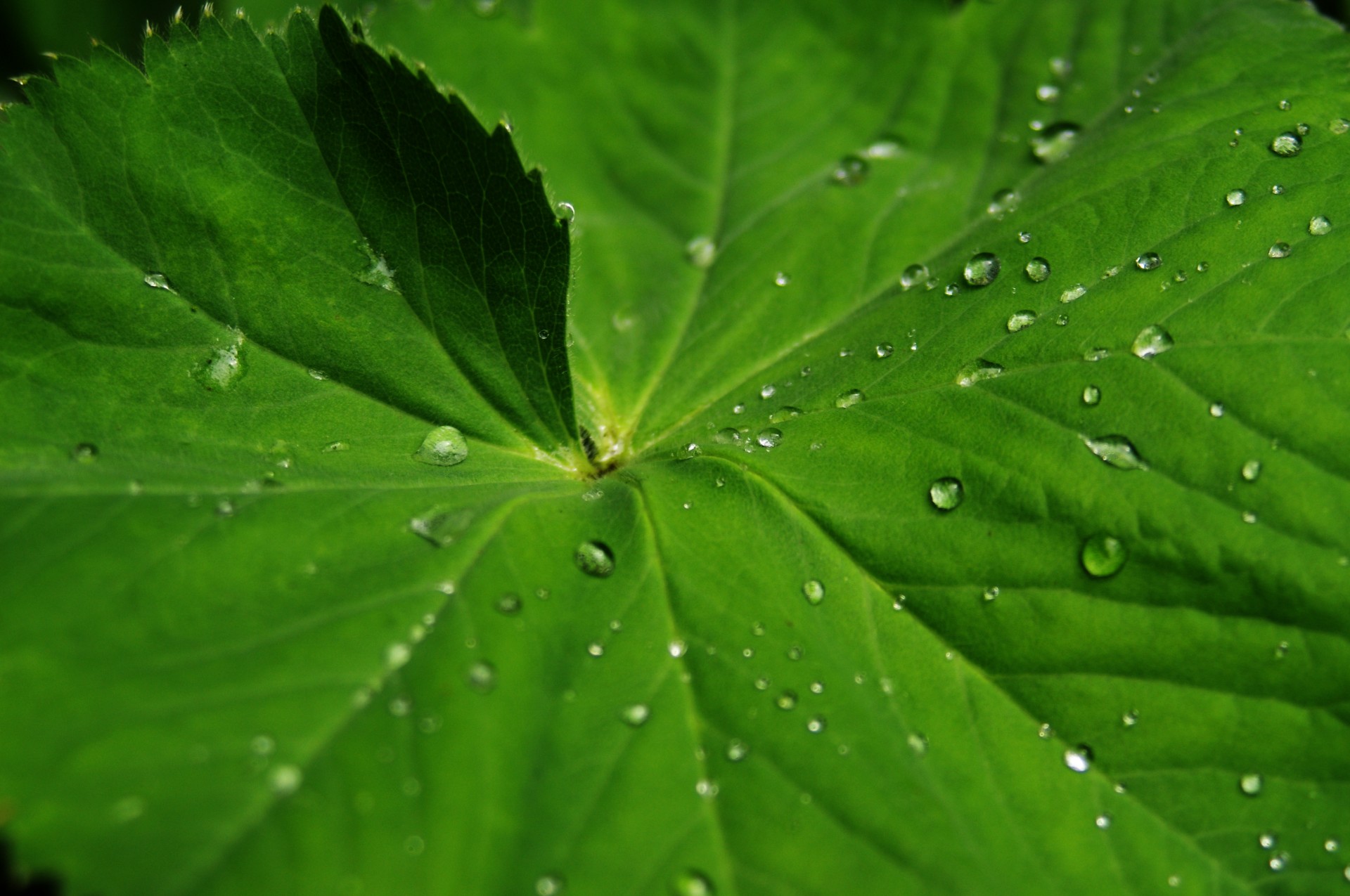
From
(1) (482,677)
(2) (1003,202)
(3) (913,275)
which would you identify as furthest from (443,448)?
(2) (1003,202)

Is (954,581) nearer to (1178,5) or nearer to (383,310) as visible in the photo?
(383,310)

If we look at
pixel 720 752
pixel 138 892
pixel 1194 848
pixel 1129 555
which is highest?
pixel 138 892

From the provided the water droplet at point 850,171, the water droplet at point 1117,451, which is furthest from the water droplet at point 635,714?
the water droplet at point 850,171

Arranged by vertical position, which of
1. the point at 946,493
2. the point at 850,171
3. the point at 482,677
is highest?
the point at 850,171

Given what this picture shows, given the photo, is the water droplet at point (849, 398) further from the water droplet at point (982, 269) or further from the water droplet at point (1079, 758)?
the water droplet at point (1079, 758)

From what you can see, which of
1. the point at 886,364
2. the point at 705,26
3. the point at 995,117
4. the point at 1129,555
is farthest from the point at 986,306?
the point at 705,26

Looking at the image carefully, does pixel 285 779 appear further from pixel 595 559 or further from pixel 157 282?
pixel 157 282
